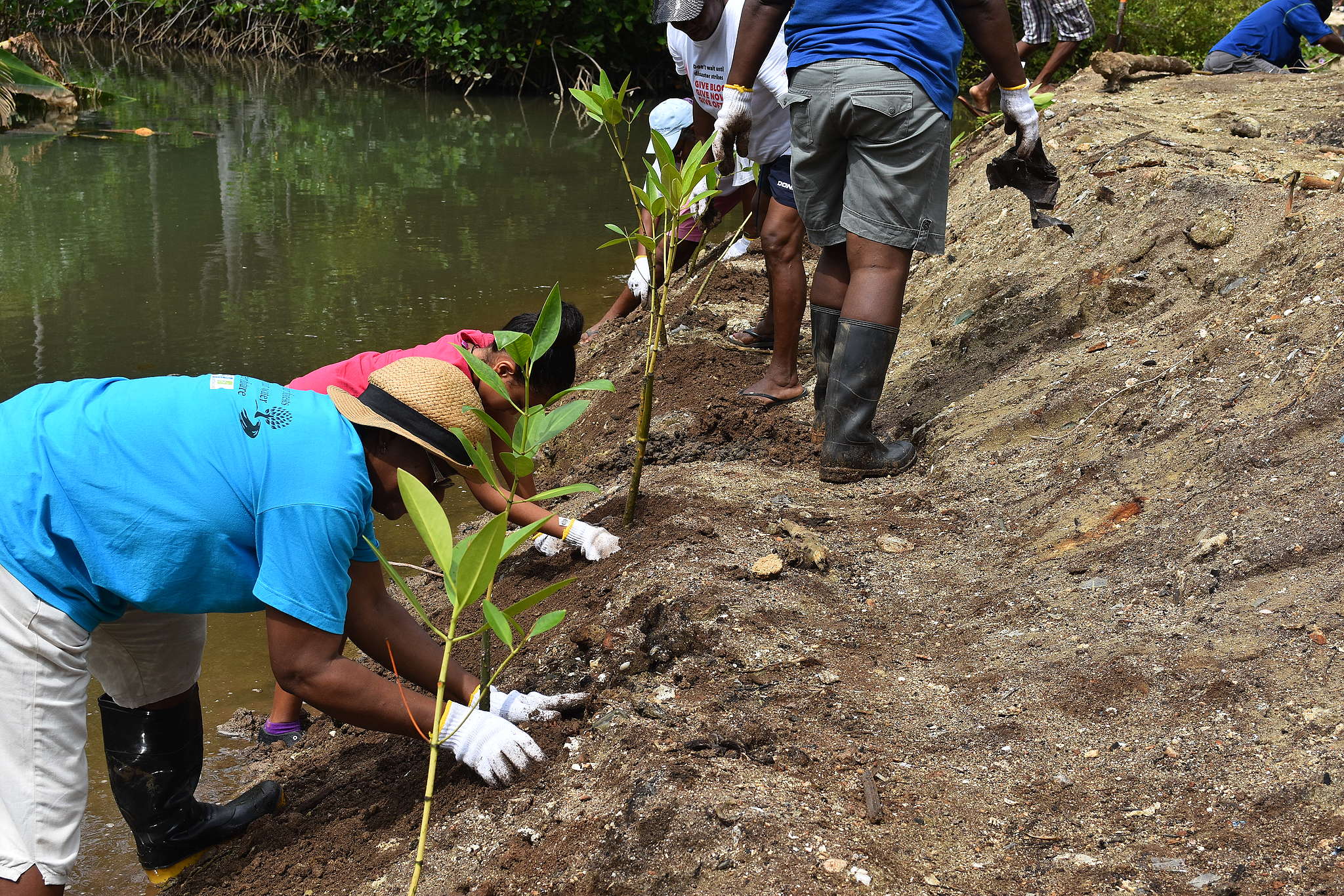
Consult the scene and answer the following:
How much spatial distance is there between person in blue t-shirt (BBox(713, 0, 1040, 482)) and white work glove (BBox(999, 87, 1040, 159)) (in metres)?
0.01

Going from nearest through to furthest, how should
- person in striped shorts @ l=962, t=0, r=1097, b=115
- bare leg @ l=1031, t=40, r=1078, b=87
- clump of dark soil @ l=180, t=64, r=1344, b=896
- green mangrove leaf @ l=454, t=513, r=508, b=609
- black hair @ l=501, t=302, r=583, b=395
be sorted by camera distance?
1. green mangrove leaf @ l=454, t=513, r=508, b=609
2. clump of dark soil @ l=180, t=64, r=1344, b=896
3. black hair @ l=501, t=302, r=583, b=395
4. person in striped shorts @ l=962, t=0, r=1097, b=115
5. bare leg @ l=1031, t=40, r=1078, b=87

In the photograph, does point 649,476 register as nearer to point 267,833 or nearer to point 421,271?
point 267,833

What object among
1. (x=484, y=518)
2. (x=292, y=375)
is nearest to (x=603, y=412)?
(x=484, y=518)

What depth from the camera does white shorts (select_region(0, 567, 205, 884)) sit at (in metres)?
1.87

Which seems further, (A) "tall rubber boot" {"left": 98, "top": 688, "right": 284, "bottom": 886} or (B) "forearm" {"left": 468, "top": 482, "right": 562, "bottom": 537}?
(B) "forearm" {"left": 468, "top": 482, "right": 562, "bottom": 537}

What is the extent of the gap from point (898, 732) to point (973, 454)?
5.07 ft

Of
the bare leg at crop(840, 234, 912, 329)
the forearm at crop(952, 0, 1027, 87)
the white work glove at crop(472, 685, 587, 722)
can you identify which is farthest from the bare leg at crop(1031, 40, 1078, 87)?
the white work glove at crop(472, 685, 587, 722)

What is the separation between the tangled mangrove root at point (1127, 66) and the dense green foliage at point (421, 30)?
10525mm

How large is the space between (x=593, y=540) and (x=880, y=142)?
1476 millimetres

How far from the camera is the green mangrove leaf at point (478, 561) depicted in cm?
149

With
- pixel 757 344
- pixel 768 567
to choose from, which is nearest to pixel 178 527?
pixel 768 567

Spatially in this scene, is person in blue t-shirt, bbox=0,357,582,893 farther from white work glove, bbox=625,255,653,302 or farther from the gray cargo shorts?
white work glove, bbox=625,255,653,302

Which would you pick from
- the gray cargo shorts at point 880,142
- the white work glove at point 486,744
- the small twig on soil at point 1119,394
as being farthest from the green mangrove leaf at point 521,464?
the small twig on soil at point 1119,394

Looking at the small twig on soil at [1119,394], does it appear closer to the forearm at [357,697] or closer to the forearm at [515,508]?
the forearm at [515,508]
